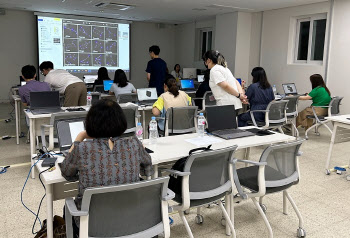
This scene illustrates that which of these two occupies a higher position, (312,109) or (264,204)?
(312,109)

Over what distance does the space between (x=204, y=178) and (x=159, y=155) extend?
0.42 metres

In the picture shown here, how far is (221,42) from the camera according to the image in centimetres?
948

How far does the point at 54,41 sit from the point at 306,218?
29.6ft

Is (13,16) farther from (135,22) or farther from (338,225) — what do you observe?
(338,225)

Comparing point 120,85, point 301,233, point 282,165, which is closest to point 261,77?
point 120,85

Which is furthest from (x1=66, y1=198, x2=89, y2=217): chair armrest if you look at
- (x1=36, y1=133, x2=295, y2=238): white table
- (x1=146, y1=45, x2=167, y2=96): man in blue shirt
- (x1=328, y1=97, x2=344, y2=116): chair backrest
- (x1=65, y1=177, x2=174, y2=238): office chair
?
(x1=328, y1=97, x2=344, y2=116): chair backrest

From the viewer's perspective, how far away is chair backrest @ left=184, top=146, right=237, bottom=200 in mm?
2252

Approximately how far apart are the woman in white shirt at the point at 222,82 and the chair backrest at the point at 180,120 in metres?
0.41

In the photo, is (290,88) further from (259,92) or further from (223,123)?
(223,123)

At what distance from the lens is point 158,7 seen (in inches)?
330

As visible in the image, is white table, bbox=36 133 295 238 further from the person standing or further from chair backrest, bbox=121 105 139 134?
the person standing

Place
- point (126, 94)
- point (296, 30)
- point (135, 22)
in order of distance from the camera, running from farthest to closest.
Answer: point (135, 22) < point (296, 30) < point (126, 94)

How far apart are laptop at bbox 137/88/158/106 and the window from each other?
4.18 metres

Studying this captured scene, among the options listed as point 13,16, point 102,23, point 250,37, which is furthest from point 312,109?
point 13,16
